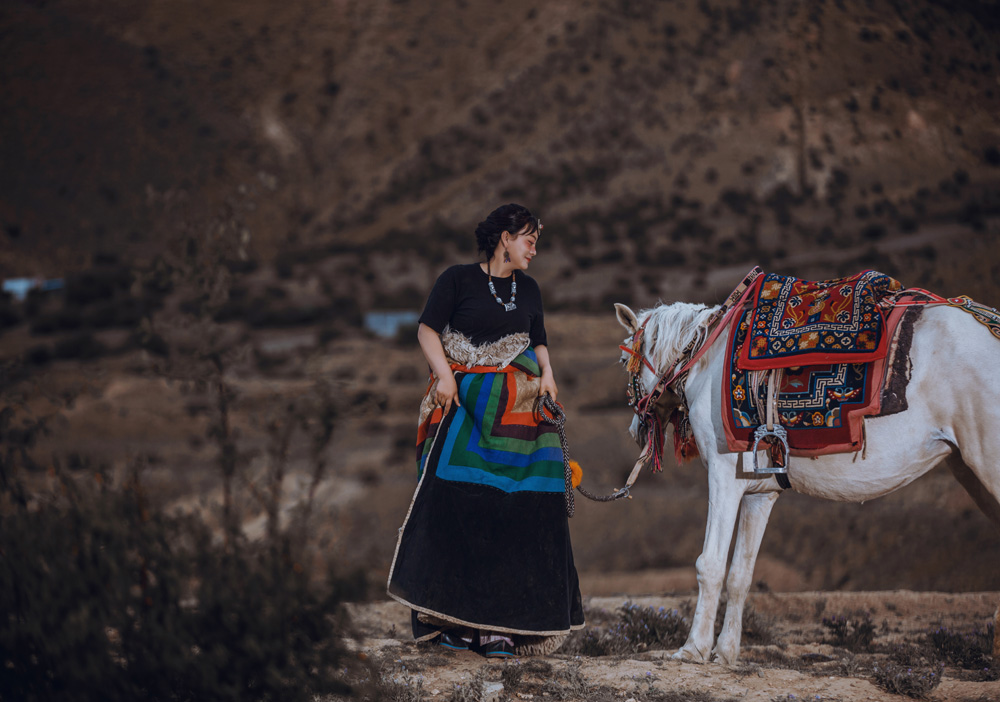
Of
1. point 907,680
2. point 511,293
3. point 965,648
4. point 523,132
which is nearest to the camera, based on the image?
point 907,680

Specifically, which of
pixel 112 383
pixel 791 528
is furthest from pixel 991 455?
pixel 112 383

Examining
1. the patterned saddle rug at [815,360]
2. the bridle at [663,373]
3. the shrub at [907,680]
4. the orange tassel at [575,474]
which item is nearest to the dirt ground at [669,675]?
the shrub at [907,680]

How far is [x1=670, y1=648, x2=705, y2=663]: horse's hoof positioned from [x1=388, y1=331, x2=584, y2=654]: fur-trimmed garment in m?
0.60

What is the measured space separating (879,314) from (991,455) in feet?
2.76

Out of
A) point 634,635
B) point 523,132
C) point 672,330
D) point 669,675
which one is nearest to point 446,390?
point 672,330

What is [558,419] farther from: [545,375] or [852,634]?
[852,634]

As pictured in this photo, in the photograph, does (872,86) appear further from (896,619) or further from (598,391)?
(896,619)

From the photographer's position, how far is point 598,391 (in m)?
21.2

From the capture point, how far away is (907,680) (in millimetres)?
3850

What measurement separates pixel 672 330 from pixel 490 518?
166cm

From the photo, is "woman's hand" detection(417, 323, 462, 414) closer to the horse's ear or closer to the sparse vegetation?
the horse's ear

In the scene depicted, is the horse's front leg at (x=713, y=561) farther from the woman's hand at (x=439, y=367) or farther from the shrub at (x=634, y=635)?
the woman's hand at (x=439, y=367)

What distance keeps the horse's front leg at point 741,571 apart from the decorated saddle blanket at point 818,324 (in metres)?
0.91

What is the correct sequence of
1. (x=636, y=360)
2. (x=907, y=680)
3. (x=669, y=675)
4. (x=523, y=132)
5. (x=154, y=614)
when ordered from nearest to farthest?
(x=154, y=614) < (x=907, y=680) < (x=669, y=675) < (x=636, y=360) < (x=523, y=132)
